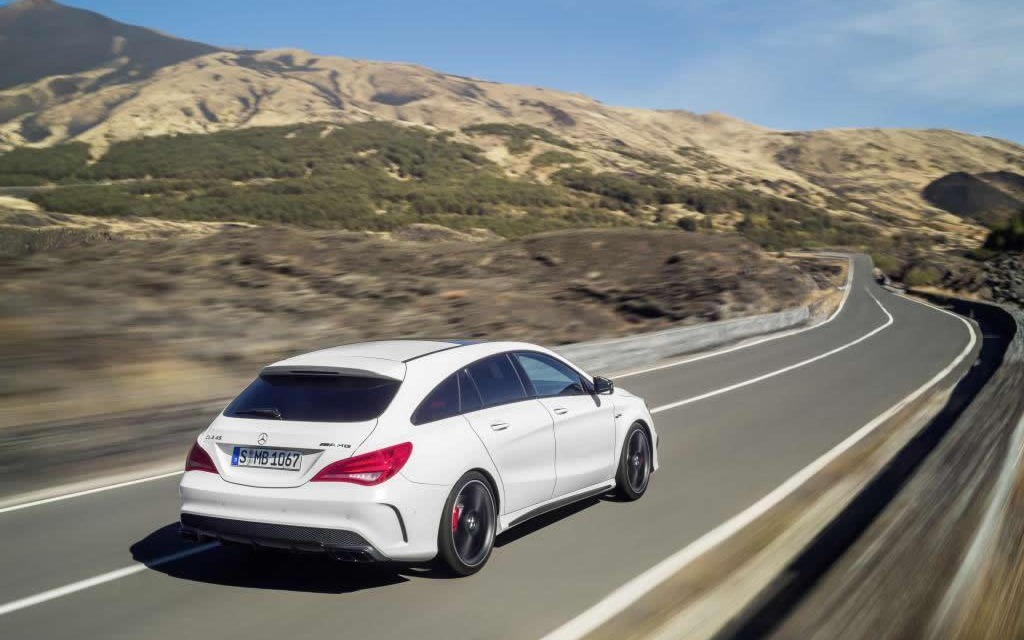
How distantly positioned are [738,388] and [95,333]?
1101 cm

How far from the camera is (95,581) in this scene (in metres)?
5.94

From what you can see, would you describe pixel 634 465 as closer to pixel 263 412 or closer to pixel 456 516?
pixel 456 516

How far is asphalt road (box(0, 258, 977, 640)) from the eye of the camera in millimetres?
5137

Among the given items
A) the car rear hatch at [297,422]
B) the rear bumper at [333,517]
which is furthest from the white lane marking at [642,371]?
the rear bumper at [333,517]

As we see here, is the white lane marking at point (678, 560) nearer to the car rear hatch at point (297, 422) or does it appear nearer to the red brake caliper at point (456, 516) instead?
the red brake caliper at point (456, 516)

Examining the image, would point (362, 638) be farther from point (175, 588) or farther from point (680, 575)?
point (680, 575)

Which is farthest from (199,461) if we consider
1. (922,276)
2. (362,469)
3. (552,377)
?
(922,276)

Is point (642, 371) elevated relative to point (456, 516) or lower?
lower

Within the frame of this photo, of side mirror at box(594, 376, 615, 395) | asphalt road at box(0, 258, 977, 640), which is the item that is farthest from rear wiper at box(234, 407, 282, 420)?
side mirror at box(594, 376, 615, 395)

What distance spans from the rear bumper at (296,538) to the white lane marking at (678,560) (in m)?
1.15

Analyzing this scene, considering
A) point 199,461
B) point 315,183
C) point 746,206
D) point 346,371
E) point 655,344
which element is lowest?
point 655,344

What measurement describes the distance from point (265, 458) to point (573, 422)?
242cm

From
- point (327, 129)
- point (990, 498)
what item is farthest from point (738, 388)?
point (327, 129)

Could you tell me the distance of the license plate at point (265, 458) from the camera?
5422 millimetres
